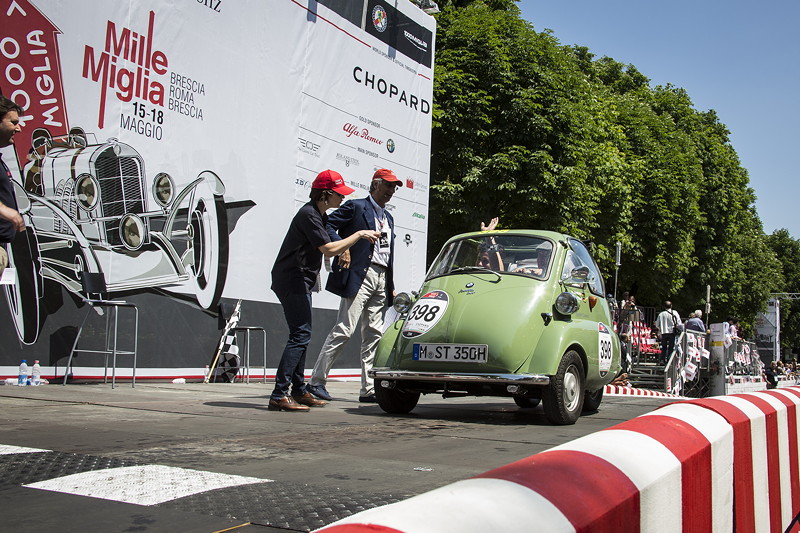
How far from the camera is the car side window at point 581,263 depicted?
300 inches

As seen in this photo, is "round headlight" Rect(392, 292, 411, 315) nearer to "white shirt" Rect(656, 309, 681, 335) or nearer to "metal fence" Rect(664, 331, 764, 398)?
"metal fence" Rect(664, 331, 764, 398)

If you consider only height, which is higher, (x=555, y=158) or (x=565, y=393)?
(x=555, y=158)

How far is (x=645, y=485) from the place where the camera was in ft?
6.27

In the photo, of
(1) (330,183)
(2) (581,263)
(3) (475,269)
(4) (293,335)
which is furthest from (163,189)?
(2) (581,263)

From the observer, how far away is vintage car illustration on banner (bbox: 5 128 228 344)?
9.06 m

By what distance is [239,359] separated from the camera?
12.2m

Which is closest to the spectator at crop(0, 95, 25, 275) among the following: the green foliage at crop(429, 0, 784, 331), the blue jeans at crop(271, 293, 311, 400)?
the blue jeans at crop(271, 293, 311, 400)

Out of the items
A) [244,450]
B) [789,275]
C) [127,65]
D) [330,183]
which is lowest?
[244,450]

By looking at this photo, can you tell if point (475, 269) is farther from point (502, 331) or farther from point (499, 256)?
point (502, 331)

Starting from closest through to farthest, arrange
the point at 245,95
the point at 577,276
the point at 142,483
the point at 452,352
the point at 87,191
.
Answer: the point at 142,483 < the point at 452,352 < the point at 577,276 < the point at 87,191 < the point at 245,95

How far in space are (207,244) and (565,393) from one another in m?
6.42

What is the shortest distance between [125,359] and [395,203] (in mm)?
7070

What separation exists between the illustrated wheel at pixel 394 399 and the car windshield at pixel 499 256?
1175 millimetres

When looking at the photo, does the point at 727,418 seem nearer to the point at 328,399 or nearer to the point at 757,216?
the point at 328,399
